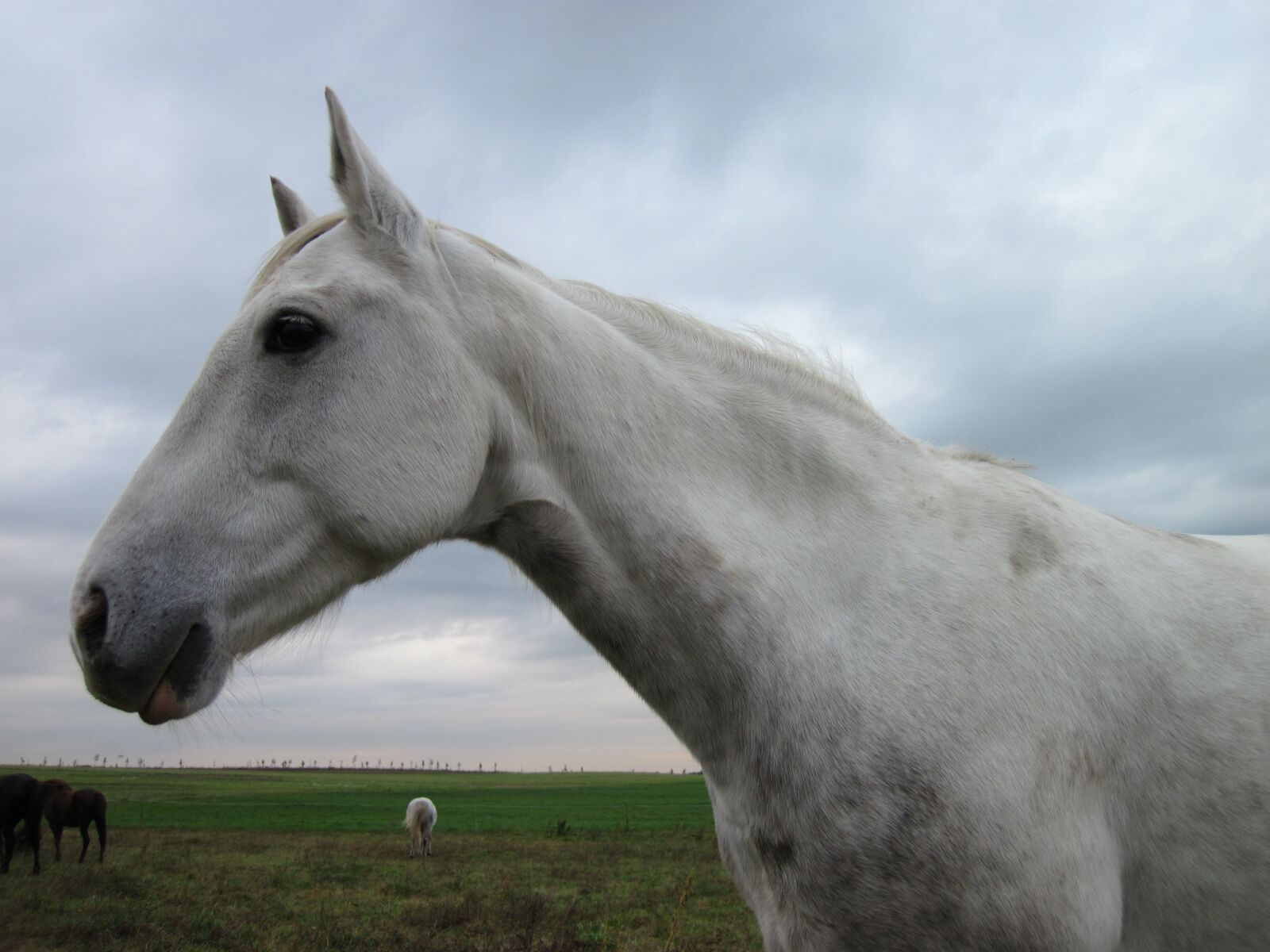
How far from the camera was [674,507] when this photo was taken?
2.34 meters

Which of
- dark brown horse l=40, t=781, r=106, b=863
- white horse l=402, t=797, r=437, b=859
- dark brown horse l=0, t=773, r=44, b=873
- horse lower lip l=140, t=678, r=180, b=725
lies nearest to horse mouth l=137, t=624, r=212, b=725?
horse lower lip l=140, t=678, r=180, b=725

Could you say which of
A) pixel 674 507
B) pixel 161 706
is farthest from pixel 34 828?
pixel 674 507

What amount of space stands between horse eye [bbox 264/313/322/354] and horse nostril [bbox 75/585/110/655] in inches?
32.1

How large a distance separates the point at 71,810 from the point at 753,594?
66.9 feet

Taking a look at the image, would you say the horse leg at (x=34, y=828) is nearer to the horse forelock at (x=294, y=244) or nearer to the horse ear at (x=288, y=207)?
the horse ear at (x=288, y=207)

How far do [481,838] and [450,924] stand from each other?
653 inches

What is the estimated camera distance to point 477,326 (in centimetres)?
247

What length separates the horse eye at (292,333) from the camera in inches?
91.4

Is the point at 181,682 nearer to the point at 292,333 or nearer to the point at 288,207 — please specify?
the point at 292,333

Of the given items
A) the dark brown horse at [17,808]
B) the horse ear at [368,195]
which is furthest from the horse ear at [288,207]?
the dark brown horse at [17,808]

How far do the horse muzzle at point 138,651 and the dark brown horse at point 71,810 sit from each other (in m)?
19.4

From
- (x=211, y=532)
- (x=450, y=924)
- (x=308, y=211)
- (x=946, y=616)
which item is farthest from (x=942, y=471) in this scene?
(x=450, y=924)

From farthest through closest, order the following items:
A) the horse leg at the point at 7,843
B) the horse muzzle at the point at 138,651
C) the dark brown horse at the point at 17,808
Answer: the dark brown horse at the point at 17,808
the horse leg at the point at 7,843
the horse muzzle at the point at 138,651

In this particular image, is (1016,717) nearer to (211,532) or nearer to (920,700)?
(920,700)
